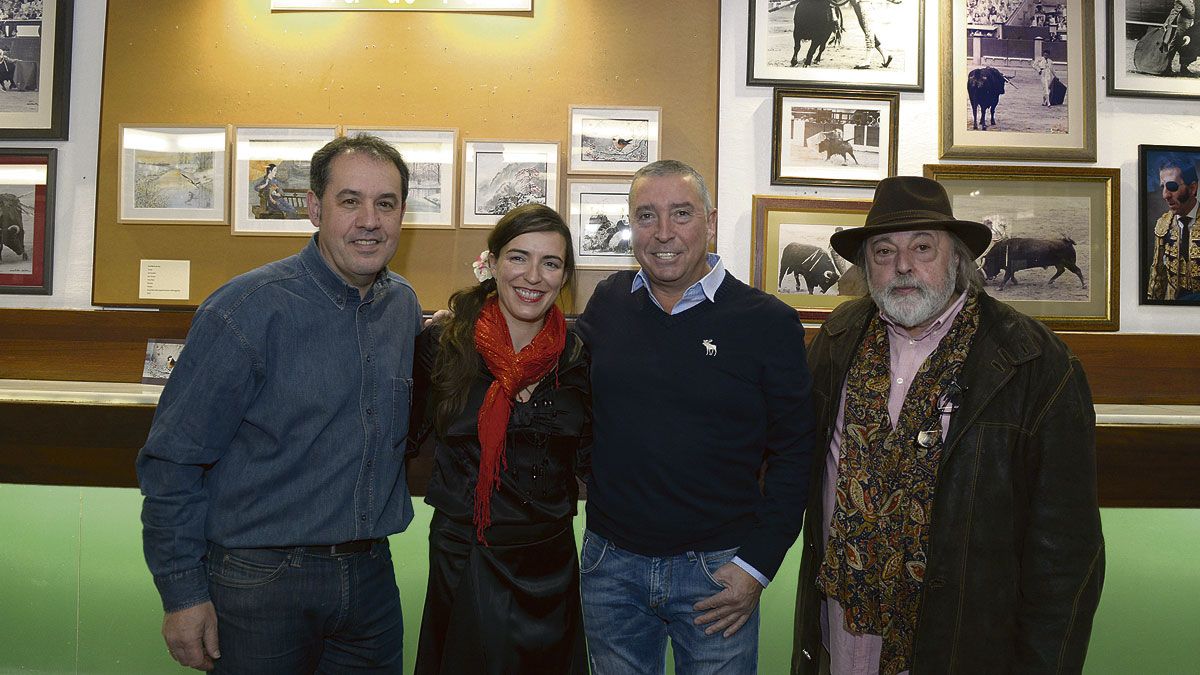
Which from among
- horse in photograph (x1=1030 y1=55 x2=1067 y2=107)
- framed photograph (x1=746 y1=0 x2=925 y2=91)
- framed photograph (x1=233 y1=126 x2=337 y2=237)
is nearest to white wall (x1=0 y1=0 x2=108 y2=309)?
framed photograph (x1=233 y1=126 x2=337 y2=237)

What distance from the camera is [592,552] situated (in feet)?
6.84

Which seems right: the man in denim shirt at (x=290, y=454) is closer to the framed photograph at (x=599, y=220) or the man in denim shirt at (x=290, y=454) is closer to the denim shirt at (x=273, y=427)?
the denim shirt at (x=273, y=427)

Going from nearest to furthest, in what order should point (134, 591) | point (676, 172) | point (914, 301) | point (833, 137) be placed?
point (914, 301), point (676, 172), point (134, 591), point (833, 137)

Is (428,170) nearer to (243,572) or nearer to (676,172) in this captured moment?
(676,172)

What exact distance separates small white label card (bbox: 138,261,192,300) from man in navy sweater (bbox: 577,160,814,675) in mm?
2169

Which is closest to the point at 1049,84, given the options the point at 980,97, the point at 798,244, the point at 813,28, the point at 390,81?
the point at 980,97

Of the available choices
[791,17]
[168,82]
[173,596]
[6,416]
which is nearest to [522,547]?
[173,596]

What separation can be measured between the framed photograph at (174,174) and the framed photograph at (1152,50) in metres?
3.83

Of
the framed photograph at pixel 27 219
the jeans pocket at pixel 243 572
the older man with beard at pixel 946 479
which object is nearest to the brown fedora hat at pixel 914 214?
the older man with beard at pixel 946 479

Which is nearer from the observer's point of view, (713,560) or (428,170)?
(713,560)

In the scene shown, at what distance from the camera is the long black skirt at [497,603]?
73.8 inches

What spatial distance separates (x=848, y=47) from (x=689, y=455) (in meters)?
2.16

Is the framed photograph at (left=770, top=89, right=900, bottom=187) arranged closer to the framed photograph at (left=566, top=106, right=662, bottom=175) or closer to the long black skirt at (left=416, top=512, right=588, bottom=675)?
the framed photograph at (left=566, top=106, right=662, bottom=175)

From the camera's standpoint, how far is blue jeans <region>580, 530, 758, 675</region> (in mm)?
1982
